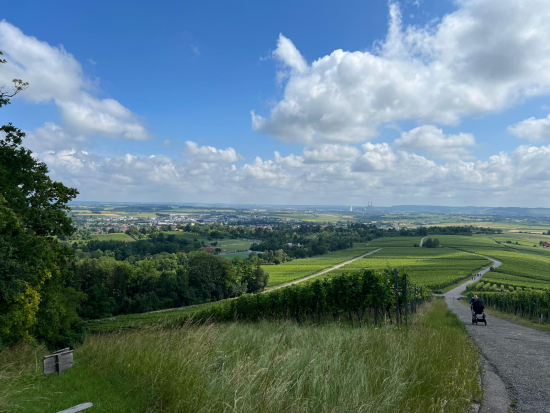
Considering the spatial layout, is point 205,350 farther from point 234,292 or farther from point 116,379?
point 234,292

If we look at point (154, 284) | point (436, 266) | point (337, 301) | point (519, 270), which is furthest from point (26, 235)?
point (519, 270)

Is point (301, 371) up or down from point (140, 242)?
up

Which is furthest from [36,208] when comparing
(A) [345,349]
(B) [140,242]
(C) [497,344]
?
(B) [140,242]

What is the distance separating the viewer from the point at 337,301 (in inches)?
750

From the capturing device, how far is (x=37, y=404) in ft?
14.7

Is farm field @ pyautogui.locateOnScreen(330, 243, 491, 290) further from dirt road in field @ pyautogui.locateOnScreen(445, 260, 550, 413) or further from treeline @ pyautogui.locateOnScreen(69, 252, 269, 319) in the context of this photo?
dirt road in field @ pyautogui.locateOnScreen(445, 260, 550, 413)

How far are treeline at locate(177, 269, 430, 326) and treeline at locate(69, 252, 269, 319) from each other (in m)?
38.0

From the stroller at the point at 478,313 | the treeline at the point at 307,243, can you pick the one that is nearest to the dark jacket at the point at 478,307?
the stroller at the point at 478,313

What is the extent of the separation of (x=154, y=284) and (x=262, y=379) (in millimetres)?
65578

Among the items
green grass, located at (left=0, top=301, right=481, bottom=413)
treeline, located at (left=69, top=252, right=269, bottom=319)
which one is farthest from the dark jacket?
treeline, located at (left=69, top=252, right=269, bottom=319)

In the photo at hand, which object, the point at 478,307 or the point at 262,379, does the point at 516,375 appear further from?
the point at 478,307

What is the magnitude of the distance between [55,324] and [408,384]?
75.9 feet

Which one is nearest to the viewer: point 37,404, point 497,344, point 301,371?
point 301,371

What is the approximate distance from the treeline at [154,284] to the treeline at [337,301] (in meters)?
38.0
